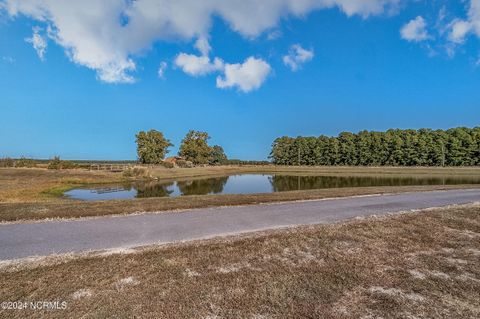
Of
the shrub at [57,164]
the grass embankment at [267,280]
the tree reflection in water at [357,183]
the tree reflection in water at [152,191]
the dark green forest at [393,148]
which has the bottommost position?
the tree reflection in water at [152,191]

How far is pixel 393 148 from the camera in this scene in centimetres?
8156

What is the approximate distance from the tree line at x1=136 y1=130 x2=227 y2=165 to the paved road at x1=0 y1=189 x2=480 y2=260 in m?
69.6

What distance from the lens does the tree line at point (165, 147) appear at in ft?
254

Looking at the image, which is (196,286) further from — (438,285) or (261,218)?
(261,218)

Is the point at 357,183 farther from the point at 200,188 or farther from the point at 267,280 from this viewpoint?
the point at 267,280

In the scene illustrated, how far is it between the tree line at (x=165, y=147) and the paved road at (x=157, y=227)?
6964cm

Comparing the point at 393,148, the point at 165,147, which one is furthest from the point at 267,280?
the point at 393,148

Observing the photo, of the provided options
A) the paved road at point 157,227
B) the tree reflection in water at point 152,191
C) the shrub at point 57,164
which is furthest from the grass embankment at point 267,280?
the shrub at point 57,164

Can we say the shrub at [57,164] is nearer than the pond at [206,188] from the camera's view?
No

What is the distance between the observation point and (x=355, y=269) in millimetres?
5484

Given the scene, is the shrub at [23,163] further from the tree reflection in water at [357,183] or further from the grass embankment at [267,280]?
the grass embankment at [267,280]

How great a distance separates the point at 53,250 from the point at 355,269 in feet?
20.8

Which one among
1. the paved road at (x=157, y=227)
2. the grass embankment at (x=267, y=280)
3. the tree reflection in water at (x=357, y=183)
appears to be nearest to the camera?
the grass embankment at (x=267, y=280)

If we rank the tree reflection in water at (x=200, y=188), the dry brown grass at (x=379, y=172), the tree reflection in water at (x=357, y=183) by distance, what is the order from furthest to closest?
the dry brown grass at (x=379, y=172)
the tree reflection in water at (x=357, y=183)
the tree reflection in water at (x=200, y=188)
